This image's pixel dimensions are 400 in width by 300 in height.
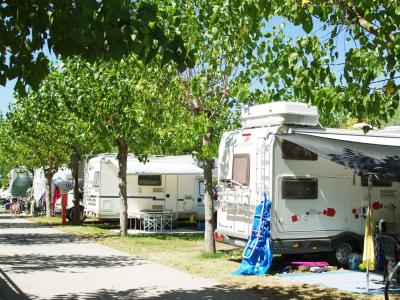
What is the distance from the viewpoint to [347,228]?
11.9 m

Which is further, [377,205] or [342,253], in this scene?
[377,205]

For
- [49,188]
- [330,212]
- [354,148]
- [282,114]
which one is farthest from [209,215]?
[49,188]

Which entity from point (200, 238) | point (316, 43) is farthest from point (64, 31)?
point (200, 238)

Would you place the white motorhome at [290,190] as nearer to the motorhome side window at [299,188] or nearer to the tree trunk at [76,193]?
the motorhome side window at [299,188]

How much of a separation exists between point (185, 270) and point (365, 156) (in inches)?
158

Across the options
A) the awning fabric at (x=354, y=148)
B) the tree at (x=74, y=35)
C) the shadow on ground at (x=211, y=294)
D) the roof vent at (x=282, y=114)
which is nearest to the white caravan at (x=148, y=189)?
the roof vent at (x=282, y=114)

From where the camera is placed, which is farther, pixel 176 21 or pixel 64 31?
pixel 176 21

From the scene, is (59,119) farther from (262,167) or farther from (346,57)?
(346,57)

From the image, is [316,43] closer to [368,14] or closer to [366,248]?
[368,14]

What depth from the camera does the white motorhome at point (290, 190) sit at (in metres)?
11.2

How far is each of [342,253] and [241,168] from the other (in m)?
2.70

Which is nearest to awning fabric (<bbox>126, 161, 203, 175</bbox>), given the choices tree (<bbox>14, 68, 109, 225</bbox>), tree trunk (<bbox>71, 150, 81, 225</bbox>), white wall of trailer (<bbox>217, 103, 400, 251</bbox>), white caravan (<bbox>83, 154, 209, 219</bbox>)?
white caravan (<bbox>83, 154, 209, 219</bbox>)

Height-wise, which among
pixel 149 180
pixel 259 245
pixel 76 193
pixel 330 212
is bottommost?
pixel 259 245

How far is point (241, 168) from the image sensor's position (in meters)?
12.1
